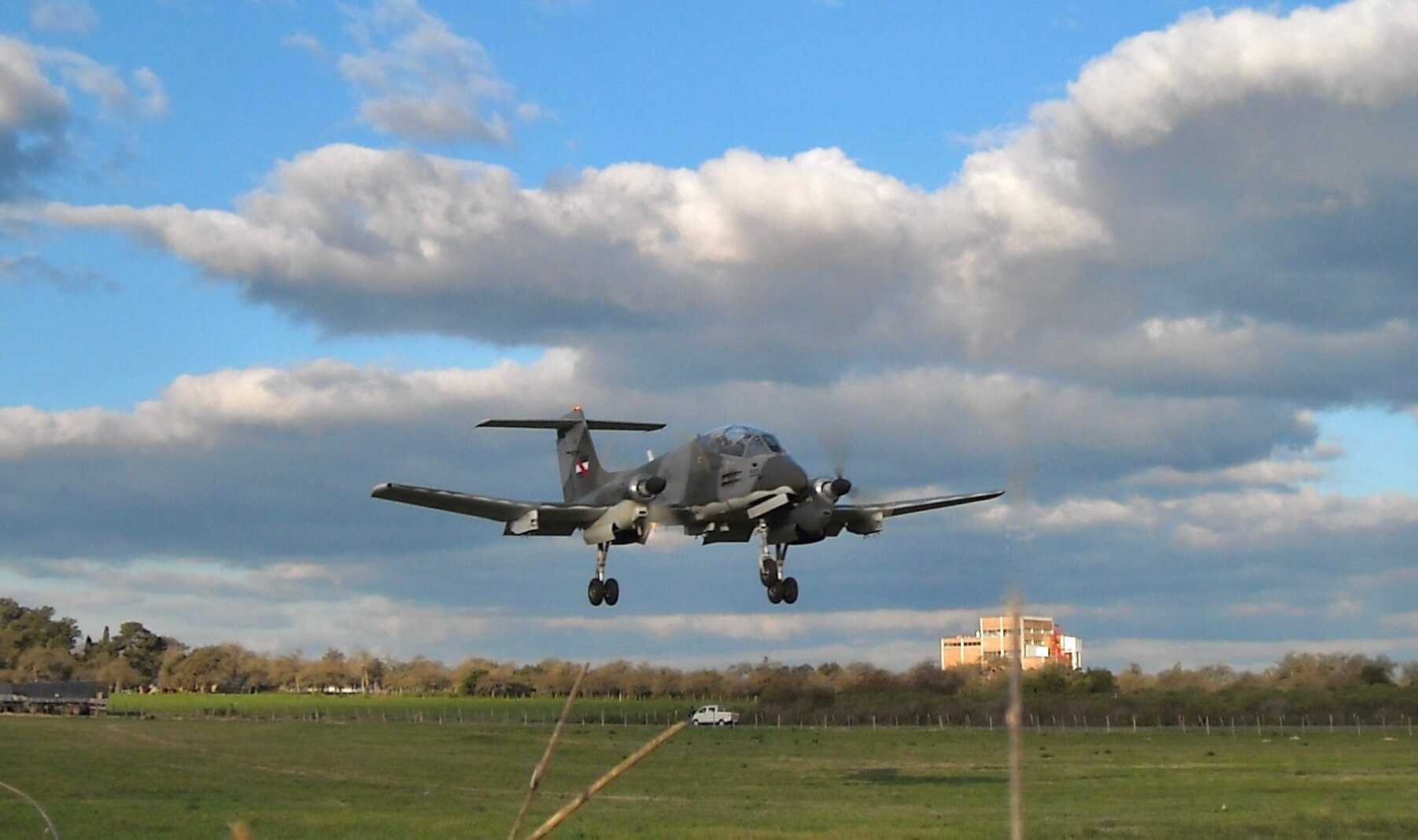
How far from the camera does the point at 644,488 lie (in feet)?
156

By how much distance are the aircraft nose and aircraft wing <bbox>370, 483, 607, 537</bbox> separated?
21.5 ft

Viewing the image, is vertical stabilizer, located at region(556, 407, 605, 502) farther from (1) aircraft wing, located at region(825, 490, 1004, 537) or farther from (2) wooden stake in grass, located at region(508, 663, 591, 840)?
(2) wooden stake in grass, located at region(508, 663, 591, 840)

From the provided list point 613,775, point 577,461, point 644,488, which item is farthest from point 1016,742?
point 577,461

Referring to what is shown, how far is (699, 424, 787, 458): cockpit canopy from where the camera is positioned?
46.8 meters

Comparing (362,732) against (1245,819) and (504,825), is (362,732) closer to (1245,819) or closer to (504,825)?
(504,825)

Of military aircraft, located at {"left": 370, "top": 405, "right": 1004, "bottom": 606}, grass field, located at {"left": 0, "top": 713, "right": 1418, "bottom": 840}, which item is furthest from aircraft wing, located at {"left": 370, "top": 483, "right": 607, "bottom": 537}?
grass field, located at {"left": 0, "top": 713, "right": 1418, "bottom": 840}

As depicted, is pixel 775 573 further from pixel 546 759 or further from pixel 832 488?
pixel 546 759

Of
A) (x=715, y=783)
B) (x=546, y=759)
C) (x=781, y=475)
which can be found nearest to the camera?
(x=546, y=759)

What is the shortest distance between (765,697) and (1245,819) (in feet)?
286

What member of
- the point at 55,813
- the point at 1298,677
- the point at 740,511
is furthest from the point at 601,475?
the point at 1298,677

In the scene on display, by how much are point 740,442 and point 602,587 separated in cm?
716

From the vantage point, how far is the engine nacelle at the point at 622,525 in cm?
4756

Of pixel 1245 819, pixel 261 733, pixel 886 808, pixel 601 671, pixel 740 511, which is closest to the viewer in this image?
pixel 740 511

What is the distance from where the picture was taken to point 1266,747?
356 ft
